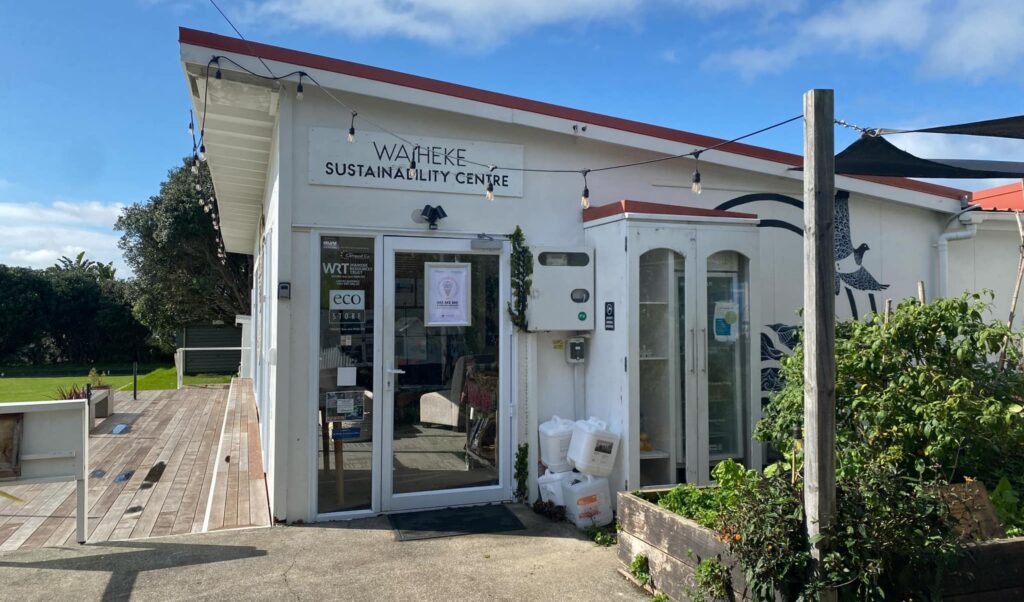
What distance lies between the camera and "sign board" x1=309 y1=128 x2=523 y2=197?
5.40 metres

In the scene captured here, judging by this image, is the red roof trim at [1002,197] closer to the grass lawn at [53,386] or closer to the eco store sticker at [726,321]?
the eco store sticker at [726,321]

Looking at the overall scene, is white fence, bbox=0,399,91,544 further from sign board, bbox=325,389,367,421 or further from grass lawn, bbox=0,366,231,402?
grass lawn, bbox=0,366,231,402

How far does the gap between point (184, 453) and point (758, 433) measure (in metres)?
6.76

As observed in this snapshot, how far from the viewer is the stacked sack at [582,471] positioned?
5.35 meters

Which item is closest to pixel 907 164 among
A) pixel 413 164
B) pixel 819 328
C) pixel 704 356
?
pixel 704 356

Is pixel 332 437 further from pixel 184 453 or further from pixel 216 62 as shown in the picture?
pixel 184 453

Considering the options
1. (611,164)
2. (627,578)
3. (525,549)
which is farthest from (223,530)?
(611,164)

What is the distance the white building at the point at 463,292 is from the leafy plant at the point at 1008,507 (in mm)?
2101

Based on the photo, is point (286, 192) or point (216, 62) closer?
point (216, 62)

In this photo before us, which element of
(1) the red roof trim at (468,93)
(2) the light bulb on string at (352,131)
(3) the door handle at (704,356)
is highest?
(1) the red roof trim at (468,93)

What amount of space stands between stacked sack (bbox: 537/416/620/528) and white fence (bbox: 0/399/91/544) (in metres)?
3.37

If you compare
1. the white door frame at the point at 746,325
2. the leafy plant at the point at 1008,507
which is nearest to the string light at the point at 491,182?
the white door frame at the point at 746,325

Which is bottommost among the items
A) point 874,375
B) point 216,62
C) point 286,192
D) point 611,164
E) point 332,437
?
point 332,437

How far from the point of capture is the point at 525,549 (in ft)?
15.8
